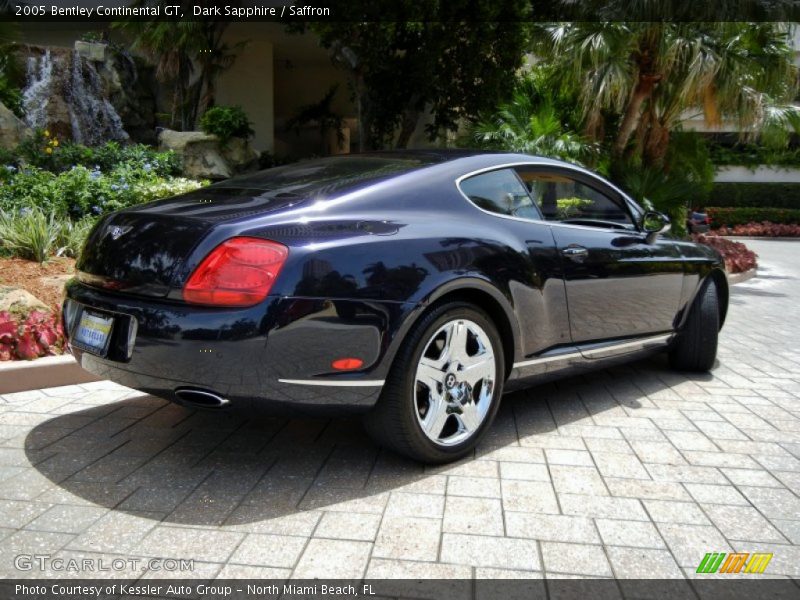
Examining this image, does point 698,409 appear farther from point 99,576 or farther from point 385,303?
point 99,576

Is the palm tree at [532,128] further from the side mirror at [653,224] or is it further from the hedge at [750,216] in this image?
the hedge at [750,216]

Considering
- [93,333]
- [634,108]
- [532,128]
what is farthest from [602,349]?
[634,108]

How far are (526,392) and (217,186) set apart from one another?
2300mm

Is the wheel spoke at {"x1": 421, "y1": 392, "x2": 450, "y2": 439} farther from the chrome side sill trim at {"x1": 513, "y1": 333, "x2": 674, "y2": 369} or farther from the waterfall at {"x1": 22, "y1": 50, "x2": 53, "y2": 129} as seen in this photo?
the waterfall at {"x1": 22, "y1": 50, "x2": 53, "y2": 129}

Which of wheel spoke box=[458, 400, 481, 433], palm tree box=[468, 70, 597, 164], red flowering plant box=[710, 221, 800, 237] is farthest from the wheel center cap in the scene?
red flowering plant box=[710, 221, 800, 237]

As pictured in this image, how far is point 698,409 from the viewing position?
170 inches

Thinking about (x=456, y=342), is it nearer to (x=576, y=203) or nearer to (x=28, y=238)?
(x=576, y=203)

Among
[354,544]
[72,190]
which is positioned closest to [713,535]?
[354,544]

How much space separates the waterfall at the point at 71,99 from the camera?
1506 centimetres

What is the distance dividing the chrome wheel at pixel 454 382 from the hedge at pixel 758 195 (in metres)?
29.8

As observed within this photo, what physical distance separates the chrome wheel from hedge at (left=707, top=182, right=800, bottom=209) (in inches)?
1175

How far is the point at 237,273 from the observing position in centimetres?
272

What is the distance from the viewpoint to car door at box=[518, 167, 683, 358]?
12.6ft
